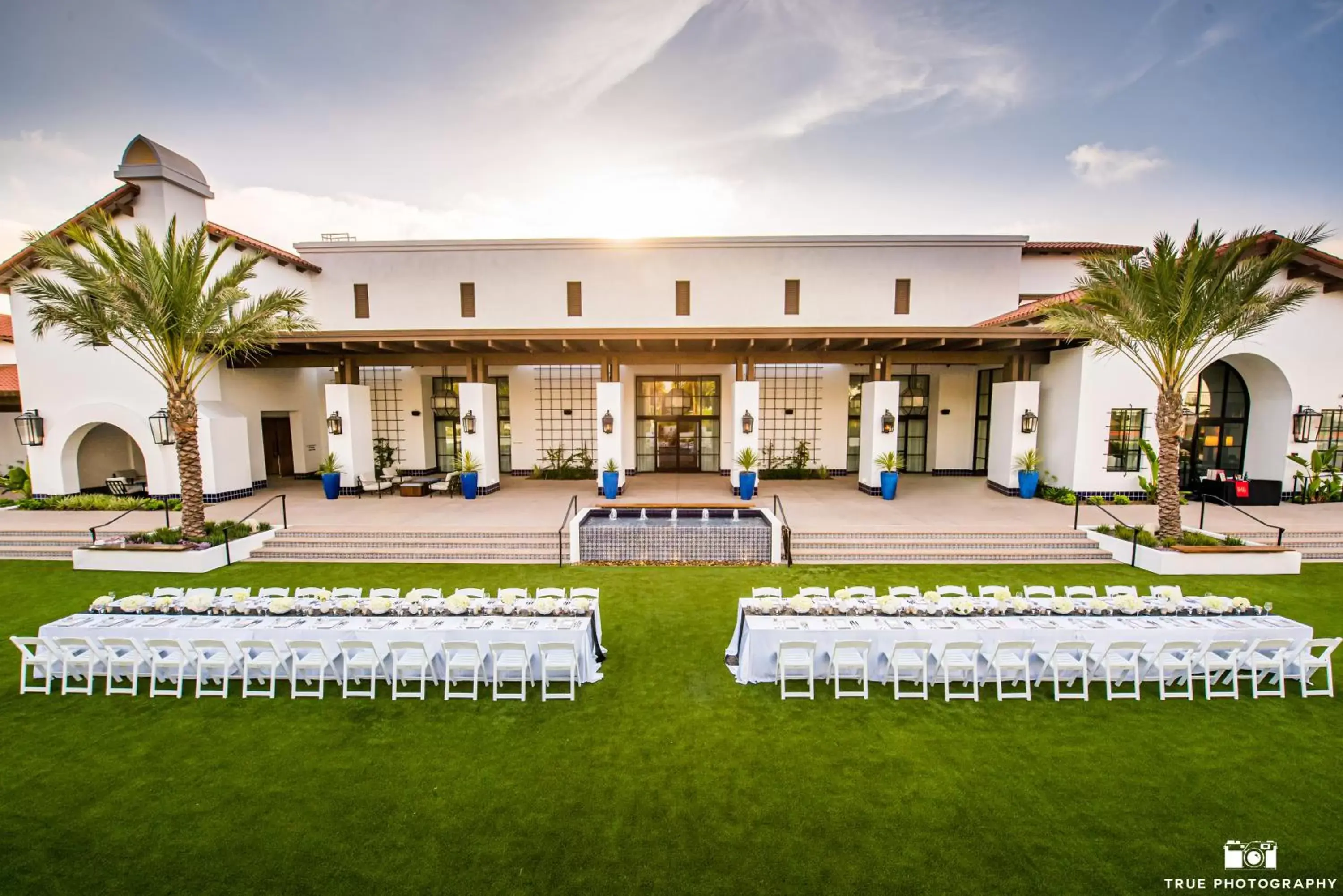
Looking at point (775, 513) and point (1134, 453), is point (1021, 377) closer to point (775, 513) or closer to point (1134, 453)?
point (1134, 453)

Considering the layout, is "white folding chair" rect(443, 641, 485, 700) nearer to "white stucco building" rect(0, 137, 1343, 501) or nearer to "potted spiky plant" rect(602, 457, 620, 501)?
"potted spiky plant" rect(602, 457, 620, 501)

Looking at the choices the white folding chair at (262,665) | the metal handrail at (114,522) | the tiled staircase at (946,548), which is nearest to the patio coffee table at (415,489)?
the metal handrail at (114,522)

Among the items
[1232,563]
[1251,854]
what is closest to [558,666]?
[1251,854]

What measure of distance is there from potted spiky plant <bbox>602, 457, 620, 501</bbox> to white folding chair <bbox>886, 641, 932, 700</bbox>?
9578 mm

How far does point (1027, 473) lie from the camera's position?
15.1 meters

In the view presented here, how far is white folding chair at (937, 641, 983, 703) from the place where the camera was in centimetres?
579

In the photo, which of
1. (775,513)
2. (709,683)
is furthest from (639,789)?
(775,513)

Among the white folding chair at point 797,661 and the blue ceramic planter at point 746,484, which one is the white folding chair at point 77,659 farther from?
the blue ceramic planter at point 746,484

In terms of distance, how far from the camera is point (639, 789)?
4488 millimetres

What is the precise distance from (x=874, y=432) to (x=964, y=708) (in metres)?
10.6

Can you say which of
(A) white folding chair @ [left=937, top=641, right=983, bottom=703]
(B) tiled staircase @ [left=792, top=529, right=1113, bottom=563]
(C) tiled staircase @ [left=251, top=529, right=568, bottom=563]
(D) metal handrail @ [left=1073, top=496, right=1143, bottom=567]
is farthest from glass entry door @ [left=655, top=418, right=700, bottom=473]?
(A) white folding chair @ [left=937, top=641, right=983, bottom=703]

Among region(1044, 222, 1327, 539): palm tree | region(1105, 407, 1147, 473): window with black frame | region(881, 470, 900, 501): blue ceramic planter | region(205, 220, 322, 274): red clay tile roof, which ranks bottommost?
region(881, 470, 900, 501): blue ceramic planter

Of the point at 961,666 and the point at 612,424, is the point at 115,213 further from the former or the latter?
the point at 961,666

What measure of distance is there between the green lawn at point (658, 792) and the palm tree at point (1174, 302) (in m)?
6.63
